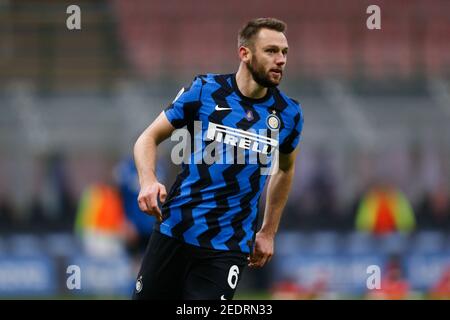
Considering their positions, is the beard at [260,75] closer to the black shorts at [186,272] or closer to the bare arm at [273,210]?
the bare arm at [273,210]

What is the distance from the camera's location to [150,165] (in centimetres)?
634

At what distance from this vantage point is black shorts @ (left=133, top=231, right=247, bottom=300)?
6406 millimetres

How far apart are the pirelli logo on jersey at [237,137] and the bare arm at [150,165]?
0.81 feet

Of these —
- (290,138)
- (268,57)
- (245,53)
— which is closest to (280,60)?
(268,57)

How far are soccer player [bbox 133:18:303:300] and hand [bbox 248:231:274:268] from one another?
119mm

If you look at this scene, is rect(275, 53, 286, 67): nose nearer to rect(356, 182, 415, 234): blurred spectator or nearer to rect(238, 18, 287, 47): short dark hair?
rect(238, 18, 287, 47): short dark hair

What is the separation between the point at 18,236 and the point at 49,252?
650 millimetres

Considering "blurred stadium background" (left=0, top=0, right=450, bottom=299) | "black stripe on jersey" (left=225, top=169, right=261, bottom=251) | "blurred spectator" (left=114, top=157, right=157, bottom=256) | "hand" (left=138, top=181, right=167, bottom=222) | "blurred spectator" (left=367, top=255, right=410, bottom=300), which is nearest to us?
"hand" (left=138, top=181, right=167, bottom=222)

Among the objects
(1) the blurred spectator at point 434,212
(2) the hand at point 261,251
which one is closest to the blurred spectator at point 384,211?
(1) the blurred spectator at point 434,212

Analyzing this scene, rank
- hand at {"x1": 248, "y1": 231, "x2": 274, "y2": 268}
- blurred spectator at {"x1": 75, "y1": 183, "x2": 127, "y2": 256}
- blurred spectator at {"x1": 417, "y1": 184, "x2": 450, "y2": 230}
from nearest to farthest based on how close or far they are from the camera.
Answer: hand at {"x1": 248, "y1": 231, "x2": 274, "y2": 268} → blurred spectator at {"x1": 75, "y1": 183, "x2": 127, "y2": 256} → blurred spectator at {"x1": 417, "y1": 184, "x2": 450, "y2": 230}

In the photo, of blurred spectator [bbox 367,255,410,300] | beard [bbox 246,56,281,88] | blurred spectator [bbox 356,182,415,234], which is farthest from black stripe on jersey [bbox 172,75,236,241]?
blurred spectator [bbox 356,182,415,234]

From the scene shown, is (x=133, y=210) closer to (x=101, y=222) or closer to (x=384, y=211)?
(x=101, y=222)

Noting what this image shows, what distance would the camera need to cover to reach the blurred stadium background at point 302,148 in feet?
51.0

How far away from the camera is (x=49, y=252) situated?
1563cm
